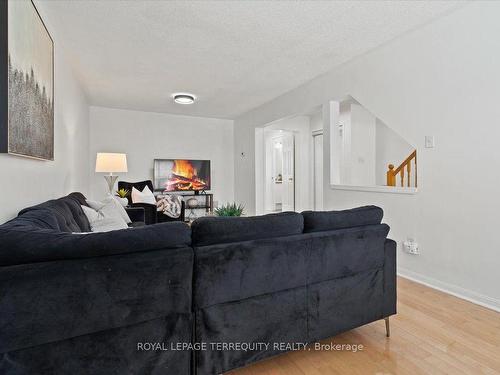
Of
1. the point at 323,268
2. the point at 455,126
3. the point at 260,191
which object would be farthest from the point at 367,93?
the point at 260,191

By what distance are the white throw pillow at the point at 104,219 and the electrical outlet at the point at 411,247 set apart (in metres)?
2.85

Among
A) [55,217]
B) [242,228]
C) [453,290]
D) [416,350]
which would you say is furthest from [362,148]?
[55,217]

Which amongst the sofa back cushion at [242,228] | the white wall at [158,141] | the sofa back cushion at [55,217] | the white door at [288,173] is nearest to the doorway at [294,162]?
the white door at [288,173]

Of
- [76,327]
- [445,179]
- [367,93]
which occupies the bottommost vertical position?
[76,327]

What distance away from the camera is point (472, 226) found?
98.5 inches

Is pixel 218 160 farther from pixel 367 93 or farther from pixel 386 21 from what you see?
pixel 386 21

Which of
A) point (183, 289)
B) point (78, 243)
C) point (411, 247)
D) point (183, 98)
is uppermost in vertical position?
point (183, 98)

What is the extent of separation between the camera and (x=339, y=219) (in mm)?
1731

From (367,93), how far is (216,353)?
3265 millimetres

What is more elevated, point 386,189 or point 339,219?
point 386,189

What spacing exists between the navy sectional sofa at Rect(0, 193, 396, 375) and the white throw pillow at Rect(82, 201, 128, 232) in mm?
591

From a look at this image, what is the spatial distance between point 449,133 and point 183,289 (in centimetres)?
272

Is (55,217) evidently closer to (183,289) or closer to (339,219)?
(183,289)

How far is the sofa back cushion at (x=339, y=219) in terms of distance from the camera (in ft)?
5.44
